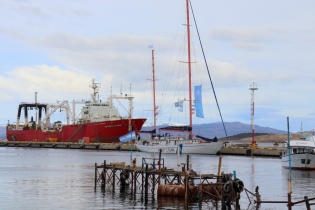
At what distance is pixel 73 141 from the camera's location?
13125 cm

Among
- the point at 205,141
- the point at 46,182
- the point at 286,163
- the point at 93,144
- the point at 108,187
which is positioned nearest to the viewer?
the point at 108,187

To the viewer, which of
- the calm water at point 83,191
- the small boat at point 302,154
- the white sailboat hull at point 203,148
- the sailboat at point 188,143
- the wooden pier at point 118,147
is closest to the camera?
the calm water at point 83,191

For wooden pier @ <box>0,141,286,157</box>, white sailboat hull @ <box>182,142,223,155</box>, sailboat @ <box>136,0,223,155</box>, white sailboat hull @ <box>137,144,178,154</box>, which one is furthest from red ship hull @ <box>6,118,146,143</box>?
white sailboat hull @ <box>182,142,223,155</box>

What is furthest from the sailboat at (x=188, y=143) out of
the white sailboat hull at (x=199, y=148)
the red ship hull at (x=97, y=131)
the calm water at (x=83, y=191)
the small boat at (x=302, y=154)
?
the calm water at (x=83, y=191)

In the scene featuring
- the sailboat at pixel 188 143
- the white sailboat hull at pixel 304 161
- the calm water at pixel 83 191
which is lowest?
the calm water at pixel 83 191

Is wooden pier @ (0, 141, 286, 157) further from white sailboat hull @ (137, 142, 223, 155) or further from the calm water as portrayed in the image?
the calm water

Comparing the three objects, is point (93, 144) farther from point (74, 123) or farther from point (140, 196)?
point (140, 196)

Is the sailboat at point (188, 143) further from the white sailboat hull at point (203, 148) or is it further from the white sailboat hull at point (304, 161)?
the white sailboat hull at point (304, 161)

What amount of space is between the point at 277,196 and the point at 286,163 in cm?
2386

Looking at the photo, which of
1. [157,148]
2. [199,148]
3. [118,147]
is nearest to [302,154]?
[199,148]

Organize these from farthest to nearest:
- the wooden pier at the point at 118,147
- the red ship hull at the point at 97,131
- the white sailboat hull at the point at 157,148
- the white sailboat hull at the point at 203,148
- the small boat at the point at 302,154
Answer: the red ship hull at the point at 97,131, the white sailboat hull at the point at 157,148, the wooden pier at the point at 118,147, the white sailboat hull at the point at 203,148, the small boat at the point at 302,154

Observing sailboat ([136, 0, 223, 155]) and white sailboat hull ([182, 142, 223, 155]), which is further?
white sailboat hull ([182, 142, 223, 155])

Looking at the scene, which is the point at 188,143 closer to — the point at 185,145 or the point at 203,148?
the point at 185,145

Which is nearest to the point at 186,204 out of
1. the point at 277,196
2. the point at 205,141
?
the point at 277,196
